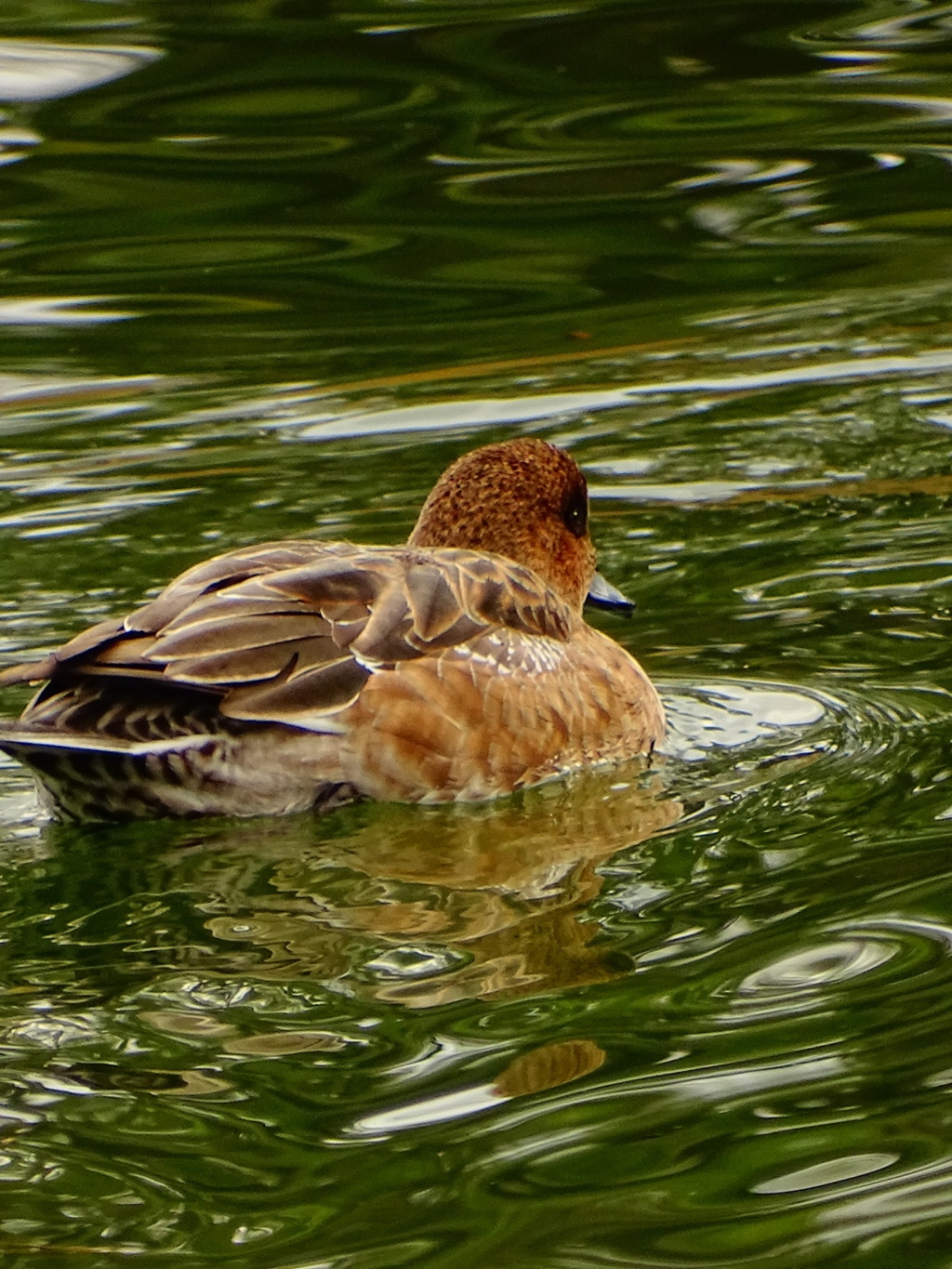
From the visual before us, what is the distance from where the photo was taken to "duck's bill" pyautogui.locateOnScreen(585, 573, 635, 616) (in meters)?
7.69

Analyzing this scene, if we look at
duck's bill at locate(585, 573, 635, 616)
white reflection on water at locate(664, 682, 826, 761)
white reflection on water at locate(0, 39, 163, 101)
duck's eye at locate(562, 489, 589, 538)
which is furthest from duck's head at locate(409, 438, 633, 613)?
white reflection on water at locate(0, 39, 163, 101)

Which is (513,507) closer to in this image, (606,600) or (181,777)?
(606,600)

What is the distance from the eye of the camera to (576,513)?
7.62 meters

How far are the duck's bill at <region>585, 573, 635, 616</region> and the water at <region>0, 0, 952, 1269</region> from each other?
22 cm

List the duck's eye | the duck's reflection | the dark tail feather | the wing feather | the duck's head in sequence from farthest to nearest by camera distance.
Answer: the duck's eye, the duck's head, the wing feather, the dark tail feather, the duck's reflection

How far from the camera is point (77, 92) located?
12.5 m

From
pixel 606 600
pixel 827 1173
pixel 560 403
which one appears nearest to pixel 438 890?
pixel 827 1173

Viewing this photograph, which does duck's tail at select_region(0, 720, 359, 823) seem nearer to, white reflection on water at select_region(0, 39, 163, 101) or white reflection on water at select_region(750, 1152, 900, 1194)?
white reflection on water at select_region(750, 1152, 900, 1194)

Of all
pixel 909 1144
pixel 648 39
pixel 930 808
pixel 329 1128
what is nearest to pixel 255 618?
pixel 930 808

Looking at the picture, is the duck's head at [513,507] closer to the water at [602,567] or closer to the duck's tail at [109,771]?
the water at [602,567]

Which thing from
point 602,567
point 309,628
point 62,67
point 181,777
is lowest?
point 602,567

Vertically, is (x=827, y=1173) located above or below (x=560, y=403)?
above

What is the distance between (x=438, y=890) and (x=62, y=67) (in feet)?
26.8

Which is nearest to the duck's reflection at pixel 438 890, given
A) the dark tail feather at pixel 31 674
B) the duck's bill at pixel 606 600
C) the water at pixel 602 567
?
the water at pixel 602 567
